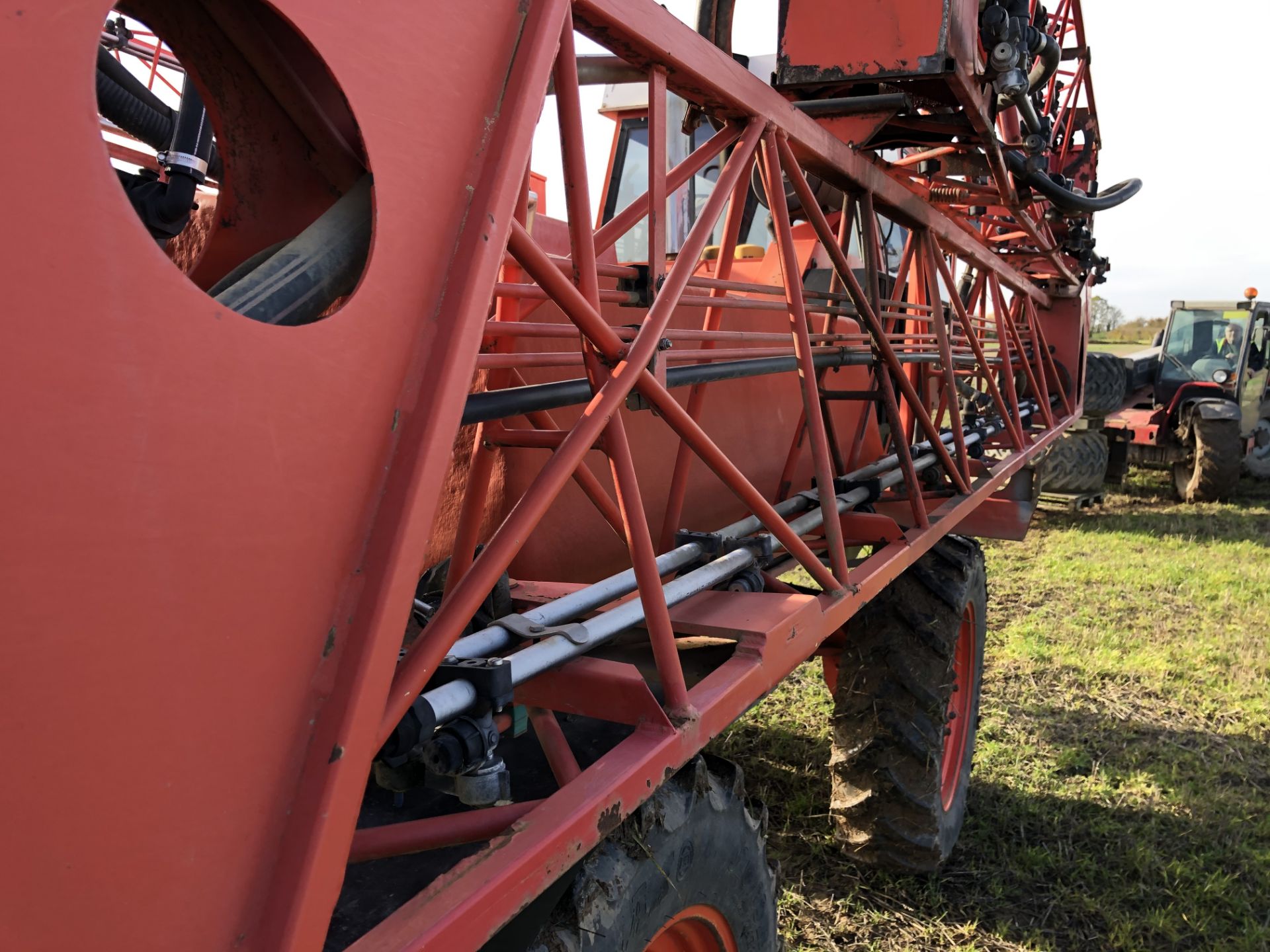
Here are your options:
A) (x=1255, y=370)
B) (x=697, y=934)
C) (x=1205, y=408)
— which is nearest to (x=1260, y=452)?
(x=1255, y=370)

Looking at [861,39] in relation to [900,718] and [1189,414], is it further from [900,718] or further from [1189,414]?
[1189,414]

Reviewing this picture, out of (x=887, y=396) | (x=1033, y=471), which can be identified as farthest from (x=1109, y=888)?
(x=1033, y=471)

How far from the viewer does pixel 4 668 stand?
0.70 m

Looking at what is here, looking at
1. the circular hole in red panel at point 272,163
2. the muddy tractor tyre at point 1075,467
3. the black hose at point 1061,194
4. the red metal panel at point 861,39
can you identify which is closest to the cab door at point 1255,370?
the muddy tractor tyre at point 1075,467

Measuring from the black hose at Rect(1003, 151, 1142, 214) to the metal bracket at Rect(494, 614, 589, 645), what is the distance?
2515 millimetres

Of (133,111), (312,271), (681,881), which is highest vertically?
(133,111)

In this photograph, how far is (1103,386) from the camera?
11055 millimetres

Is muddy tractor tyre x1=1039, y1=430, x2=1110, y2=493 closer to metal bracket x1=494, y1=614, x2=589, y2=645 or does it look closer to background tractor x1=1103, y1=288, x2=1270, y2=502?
background tractor x1=1103, y1=288, x2=1270, y2=502

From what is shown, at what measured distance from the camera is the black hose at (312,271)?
96cm

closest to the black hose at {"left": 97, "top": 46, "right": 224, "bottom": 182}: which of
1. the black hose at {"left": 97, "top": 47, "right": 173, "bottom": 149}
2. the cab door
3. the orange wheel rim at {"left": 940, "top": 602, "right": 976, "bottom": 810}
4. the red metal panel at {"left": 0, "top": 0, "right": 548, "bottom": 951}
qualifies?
the black hose at {"left": 97, "top": 47, "right": 173, "bottom": 149}

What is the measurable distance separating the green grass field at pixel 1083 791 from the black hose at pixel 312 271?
2792 mm

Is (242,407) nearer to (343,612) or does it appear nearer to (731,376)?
(343,612)

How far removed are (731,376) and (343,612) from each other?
1.42 metres

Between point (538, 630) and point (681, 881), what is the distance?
Result: 460 millimetres
